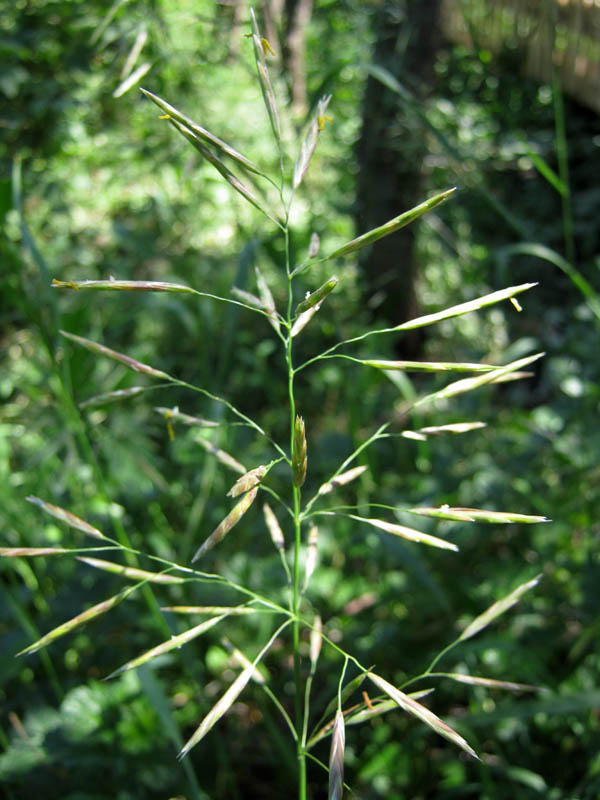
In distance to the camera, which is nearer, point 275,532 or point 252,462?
point 275,532

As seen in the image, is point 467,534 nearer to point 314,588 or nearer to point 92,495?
point 314,588

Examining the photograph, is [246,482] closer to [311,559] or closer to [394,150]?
[311,559]

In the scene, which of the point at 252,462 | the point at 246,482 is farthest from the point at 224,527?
the point at 252,462

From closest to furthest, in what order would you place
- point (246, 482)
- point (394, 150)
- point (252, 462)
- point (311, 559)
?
point (246, 482)
point (311, 559)
point (252, 462)
point (394, 150)

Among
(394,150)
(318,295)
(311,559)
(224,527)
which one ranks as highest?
(318,295)

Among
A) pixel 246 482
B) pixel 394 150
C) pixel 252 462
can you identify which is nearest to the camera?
pixel 246 482

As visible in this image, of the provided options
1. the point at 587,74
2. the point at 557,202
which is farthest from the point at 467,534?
the point at 587,74

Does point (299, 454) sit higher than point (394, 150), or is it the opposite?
point (299, 454)
